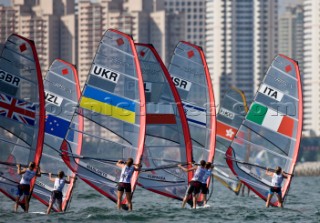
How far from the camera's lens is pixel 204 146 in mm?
34938

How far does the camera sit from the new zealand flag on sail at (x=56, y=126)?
32.8 meters

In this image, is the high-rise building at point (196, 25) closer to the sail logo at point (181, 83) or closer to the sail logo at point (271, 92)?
the sail logo at point (181, 83)

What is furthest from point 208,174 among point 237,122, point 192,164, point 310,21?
point 310,21

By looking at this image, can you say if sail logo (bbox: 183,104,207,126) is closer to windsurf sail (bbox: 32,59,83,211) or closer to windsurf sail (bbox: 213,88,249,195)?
windsurf sail (bbox: 32,59,83,211)

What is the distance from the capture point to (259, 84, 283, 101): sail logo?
34719 millimetres

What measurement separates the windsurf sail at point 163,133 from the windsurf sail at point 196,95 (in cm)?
169

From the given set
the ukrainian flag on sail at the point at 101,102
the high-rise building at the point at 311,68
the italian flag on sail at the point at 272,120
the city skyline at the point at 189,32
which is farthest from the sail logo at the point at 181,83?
the high-rise building at the point at 311,68

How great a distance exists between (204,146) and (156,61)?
3.33 meters

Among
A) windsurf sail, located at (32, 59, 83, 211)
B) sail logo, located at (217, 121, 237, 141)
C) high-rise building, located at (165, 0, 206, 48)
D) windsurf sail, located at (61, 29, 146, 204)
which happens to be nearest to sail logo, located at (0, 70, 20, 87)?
windsurf sail, located at (61, 29, 146, 204)

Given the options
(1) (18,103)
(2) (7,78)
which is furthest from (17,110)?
(2) (7,78)

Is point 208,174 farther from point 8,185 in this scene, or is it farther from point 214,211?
point 8,185

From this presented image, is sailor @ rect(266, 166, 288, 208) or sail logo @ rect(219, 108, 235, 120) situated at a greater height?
sail logo @ rect(219, 108, 235, 120)

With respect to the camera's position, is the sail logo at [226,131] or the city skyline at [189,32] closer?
the sail logo at [226,131]

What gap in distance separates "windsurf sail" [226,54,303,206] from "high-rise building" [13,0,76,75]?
58.5 meters
